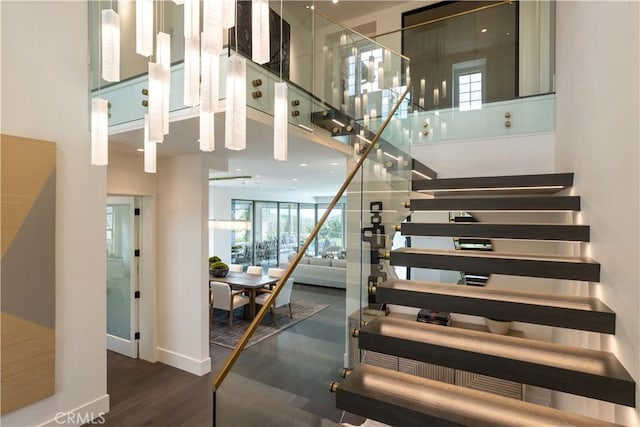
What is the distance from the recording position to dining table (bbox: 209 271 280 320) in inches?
232

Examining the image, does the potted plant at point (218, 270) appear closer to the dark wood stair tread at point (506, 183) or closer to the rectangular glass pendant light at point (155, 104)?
the dark wood stair tread at point (506, 183)

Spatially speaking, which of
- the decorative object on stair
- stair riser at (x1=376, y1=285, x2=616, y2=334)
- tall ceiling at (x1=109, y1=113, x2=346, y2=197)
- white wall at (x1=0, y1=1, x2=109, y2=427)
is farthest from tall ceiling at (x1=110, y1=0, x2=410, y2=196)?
stair riser at (x1=376, y1=285, x2=616, y2=334)

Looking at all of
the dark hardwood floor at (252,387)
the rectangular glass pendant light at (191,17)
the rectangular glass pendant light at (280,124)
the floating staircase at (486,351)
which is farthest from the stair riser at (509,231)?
the rectangular glass pendant light at (191,17)

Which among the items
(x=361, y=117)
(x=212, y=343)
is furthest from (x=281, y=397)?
(x=212, y=343)

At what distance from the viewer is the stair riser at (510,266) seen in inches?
71.6

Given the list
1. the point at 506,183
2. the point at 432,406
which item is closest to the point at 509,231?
the point at 506,183

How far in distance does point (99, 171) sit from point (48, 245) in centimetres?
83

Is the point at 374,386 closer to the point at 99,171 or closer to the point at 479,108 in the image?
the point at 99,171

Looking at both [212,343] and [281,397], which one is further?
[212,343]

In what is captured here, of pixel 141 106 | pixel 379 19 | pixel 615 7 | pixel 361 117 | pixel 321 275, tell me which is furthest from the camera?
pixel 321 275

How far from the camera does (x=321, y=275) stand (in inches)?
351

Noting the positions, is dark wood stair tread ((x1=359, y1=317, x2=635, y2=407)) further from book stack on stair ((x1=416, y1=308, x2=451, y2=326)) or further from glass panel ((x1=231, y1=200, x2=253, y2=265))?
glass panel ((x1=231, y1=200, x2=253, y2=265))

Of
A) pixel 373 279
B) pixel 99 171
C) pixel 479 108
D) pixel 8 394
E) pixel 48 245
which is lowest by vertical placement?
pixel 8 394

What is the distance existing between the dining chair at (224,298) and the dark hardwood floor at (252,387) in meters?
1.21
